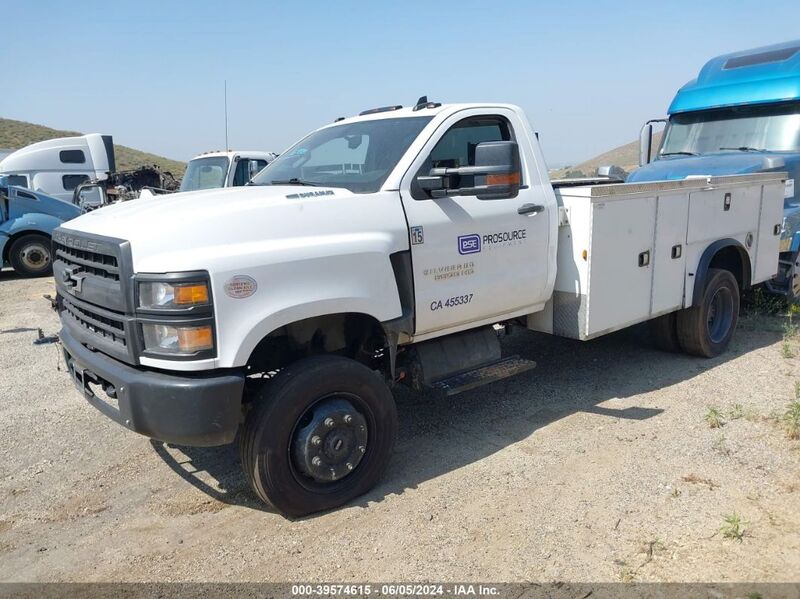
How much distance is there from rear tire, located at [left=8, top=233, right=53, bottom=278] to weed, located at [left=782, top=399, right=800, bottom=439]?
12.6m

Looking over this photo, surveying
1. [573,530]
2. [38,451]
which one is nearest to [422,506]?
[573,530]

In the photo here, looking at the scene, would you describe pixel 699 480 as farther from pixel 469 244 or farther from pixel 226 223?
pixel 226 223

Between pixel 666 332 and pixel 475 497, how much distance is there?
336cm

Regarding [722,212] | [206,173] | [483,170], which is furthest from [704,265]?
[206,173]

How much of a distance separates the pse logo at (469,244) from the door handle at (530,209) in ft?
1.53

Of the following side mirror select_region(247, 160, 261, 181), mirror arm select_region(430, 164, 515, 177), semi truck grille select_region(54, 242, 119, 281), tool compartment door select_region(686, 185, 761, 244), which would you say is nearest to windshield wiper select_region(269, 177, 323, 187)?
mirror arm select_region(430, 164, 515, 177)

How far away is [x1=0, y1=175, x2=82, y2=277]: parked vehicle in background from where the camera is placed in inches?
500

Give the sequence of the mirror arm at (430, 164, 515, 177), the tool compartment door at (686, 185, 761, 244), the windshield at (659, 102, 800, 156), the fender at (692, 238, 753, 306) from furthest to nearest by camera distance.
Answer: the windshield at (659, 102, 800, 156), the fender at (692, 238, 753, 306), the tool compartment door at (686, 185, 761, 244), the mirror arm at (430, 164, 515, 177)

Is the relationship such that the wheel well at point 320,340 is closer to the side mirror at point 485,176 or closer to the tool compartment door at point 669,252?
the side mirror at point 485,176

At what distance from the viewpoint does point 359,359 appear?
4348 mm

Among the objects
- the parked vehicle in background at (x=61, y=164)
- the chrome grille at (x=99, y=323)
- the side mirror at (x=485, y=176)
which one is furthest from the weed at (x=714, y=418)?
the parked vehicle in background at (x=61, y=164)

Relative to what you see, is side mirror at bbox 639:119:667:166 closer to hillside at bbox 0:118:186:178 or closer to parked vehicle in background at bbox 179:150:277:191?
parked vehicle in background at bbox 179:150:277:191

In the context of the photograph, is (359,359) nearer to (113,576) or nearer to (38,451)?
(113,576)

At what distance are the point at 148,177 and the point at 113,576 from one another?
1777 cm
